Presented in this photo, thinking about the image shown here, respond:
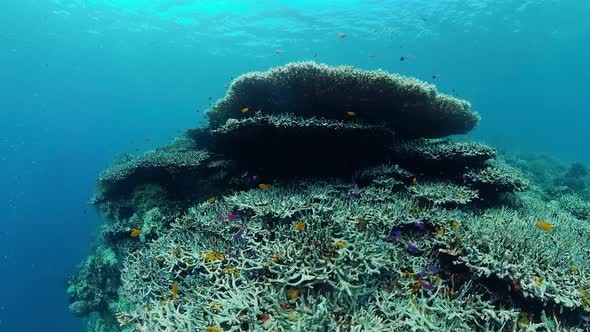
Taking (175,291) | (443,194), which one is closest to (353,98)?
(443,194)

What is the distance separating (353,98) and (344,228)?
8.69 ft

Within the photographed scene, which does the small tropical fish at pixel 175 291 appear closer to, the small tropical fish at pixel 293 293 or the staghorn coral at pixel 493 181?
the small tropical fish at pixel 293 293

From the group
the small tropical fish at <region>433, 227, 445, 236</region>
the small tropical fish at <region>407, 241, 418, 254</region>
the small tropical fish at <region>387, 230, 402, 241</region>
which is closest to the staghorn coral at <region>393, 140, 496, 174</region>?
the small tropical fish at <region>433, 227, 445, 236</region>

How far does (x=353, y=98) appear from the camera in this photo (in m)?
5.15

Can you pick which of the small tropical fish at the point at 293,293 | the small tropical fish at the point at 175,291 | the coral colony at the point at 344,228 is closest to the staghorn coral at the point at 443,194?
the coral colony at the point at 344,228

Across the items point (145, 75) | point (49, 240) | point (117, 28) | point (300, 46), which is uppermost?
point (117, 28)

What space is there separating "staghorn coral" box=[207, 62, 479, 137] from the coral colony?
0.03 m

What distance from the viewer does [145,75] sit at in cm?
8144

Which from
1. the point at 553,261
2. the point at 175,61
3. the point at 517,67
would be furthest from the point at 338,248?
the point at 517,67

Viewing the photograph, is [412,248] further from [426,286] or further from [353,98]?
[353,98]

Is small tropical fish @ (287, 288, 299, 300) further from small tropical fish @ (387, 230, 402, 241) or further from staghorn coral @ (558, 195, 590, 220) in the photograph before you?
staghorn coral @ (558, 195, 590, 220)

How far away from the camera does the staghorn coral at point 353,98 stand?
495 centimetres

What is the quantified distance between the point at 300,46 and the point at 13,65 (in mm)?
50974

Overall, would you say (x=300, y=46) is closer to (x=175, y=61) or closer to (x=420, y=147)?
(x=175, y=61)
